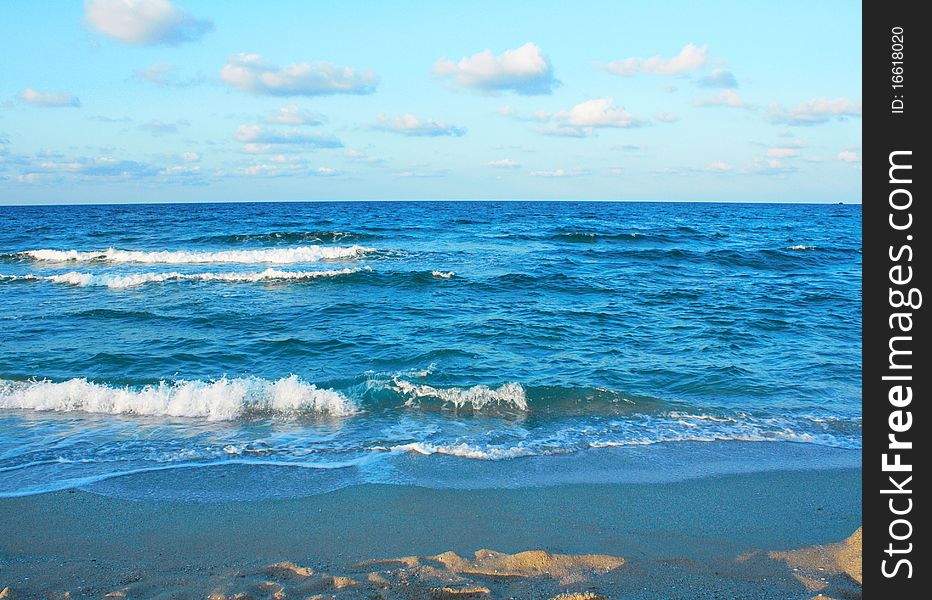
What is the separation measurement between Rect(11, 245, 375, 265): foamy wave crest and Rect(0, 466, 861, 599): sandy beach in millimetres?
21972

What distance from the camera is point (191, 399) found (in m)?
9.10

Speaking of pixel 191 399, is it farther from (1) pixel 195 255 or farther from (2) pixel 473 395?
(1) pixel 195 255

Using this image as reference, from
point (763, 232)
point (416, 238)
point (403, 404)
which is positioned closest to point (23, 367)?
point (403, 404)

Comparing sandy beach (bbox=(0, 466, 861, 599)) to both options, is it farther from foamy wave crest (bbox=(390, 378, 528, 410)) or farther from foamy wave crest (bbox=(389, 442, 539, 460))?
foamy wave crest (bbox=(390, 378, 528, 410))

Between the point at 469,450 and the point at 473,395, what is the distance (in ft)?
7.13

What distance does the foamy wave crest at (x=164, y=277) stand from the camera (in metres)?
20.6

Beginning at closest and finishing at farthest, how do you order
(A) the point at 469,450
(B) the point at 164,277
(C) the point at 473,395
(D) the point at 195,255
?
(A) the point at 469,450, (C) the point at 473,395, (B) the point at 164,277, (D) the point at 195,255

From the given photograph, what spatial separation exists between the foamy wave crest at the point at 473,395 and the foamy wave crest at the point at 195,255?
18.7m

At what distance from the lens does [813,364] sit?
36.7ft
